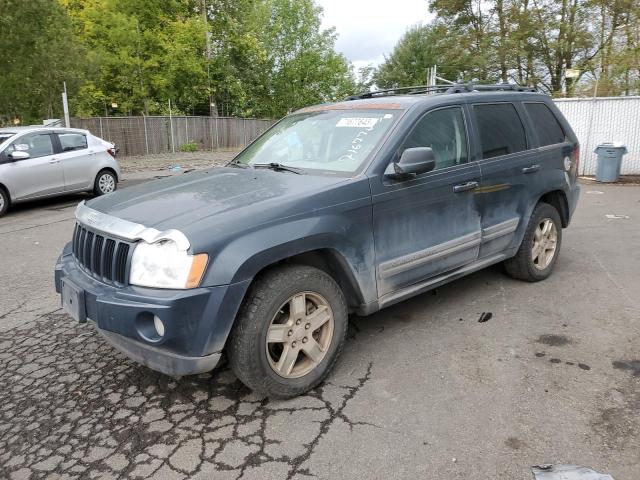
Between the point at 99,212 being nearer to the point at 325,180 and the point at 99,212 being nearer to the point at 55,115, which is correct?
the point at 325,180

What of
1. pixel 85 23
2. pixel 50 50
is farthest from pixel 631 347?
pixel 85 23

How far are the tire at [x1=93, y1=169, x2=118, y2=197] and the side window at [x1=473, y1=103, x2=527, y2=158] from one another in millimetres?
9351

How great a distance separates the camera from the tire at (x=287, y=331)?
285cm

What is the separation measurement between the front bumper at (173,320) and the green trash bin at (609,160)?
13.0 meters

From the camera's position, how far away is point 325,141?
3910mm

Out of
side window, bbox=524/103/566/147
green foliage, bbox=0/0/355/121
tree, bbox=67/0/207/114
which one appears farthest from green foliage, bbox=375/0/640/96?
side window, bbox=524/103/566/147

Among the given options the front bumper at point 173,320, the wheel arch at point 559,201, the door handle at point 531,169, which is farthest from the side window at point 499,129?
the front bumper at point 173,320

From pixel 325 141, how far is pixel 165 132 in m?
23.5

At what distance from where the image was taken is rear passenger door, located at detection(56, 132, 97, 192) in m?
10.5

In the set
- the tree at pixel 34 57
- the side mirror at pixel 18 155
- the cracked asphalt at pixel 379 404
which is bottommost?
the cracked asphalt at pixel 379 404

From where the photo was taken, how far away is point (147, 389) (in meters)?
3.27

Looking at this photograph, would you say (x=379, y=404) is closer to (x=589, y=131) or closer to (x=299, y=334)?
(x=299, y=334)

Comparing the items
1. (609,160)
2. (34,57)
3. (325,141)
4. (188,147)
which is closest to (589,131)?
(609,160)

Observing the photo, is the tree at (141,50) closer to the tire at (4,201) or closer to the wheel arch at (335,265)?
the tire at (4,201)
